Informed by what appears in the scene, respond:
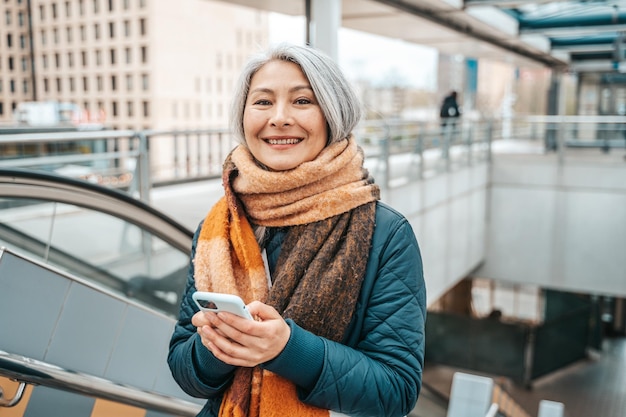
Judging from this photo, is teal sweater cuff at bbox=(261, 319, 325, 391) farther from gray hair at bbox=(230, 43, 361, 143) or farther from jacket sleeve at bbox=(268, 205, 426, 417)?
gray hair at bbox=(230, 43, 361, 143)

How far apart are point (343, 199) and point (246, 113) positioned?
12.9 inches

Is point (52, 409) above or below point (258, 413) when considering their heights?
below

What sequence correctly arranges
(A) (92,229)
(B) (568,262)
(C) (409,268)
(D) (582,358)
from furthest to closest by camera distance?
(D) (582,358) < (B) (568,262) < (A) (92,229) < (C) (409,268)

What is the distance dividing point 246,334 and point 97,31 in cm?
1714

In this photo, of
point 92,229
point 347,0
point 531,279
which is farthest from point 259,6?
point 531,279

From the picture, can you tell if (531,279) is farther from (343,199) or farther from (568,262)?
(343,199)

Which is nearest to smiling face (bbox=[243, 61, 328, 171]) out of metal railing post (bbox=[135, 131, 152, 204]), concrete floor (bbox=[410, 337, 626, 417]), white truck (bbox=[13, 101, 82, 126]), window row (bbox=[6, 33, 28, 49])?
metal railing post (bbox=[135, 131, 152, 204])

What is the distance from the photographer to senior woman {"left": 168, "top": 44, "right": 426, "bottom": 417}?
1388mm

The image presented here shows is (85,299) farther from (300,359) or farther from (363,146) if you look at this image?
(363,146)

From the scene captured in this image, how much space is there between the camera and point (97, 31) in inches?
659

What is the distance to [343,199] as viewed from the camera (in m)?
1.52

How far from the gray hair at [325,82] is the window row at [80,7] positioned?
40.9 feet

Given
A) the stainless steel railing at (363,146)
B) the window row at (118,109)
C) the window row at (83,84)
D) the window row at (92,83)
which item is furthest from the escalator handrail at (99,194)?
the window row at (118,109)

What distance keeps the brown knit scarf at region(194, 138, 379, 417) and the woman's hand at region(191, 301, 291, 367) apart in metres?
0.15
